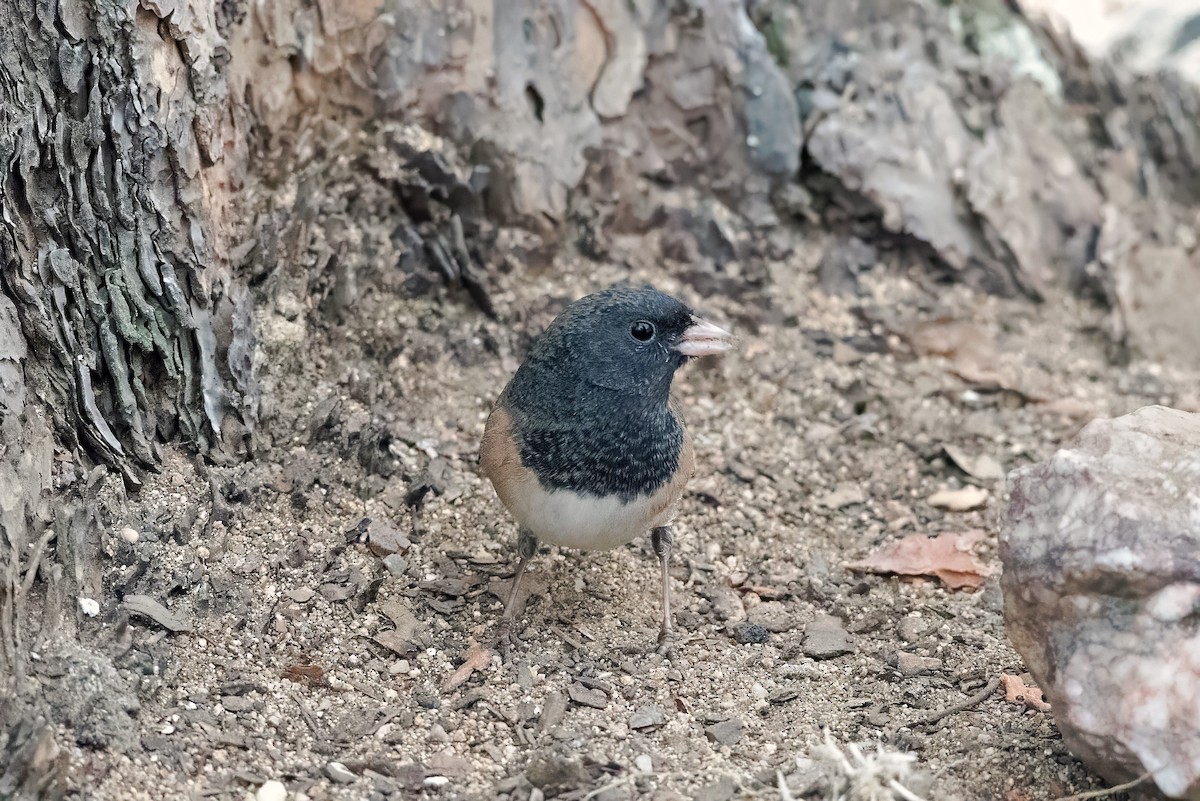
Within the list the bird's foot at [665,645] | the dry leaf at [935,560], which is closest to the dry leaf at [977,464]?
the dry leaf at [935,560]

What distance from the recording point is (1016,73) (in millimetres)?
4973

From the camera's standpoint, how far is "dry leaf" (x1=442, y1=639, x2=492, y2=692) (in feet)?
9.41

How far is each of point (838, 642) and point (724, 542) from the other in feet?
1.86

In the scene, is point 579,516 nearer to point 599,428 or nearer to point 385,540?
point 599,428

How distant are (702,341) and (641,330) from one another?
17cm

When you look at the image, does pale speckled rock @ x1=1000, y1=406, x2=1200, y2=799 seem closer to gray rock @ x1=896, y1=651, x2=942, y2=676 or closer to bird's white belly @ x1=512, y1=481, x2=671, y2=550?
gray rock @ x1=896, y1=651, x2=942, y2=676

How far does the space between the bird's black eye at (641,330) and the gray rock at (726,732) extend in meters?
0.96

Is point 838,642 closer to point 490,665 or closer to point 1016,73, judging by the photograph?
point 490,665

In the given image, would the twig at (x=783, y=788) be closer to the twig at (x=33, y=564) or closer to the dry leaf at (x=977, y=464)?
the twig at (x=33, y=564)

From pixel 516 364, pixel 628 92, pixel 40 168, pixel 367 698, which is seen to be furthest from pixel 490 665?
pixel 628 92

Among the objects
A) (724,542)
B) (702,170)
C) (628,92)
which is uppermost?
(628,92)

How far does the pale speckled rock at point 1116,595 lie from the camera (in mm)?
2104

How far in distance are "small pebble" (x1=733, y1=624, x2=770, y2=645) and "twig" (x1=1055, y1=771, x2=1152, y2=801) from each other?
2.92 ft

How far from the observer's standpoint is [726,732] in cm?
271
